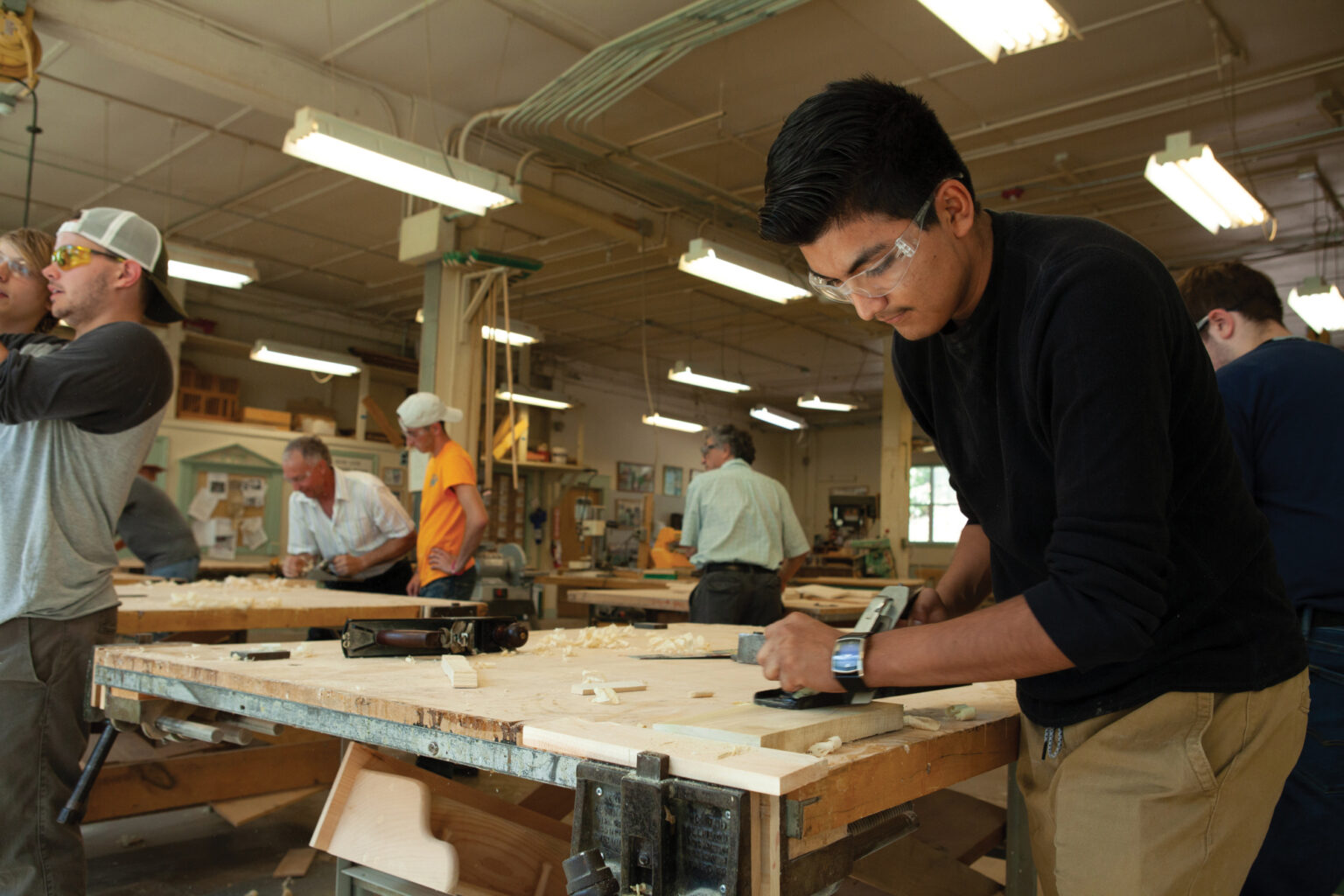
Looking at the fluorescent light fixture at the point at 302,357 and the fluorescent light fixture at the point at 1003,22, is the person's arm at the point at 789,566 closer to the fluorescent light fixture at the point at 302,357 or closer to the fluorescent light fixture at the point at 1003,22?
the fluorescent light fixture at the point at 1003,22

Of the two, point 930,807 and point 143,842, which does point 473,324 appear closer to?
point 143,842

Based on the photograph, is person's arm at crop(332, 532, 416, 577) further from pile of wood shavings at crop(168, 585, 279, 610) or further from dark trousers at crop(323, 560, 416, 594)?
pile of wood shavings at crop(168, 585, 279, 610)

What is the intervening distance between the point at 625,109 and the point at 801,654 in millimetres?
5635

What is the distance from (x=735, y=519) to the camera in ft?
14.5

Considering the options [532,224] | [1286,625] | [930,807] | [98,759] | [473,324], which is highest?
[532,224]

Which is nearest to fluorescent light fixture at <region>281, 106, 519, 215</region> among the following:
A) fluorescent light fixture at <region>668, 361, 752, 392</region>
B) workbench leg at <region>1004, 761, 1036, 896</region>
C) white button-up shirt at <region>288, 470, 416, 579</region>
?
white button-up shirt at <region>288, 470, 416, 579</region>

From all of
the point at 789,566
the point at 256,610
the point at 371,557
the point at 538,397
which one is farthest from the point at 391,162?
the point at 538,397

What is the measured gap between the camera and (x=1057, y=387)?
95cm

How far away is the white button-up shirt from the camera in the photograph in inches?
167

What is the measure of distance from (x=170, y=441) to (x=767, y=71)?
6.45 meters

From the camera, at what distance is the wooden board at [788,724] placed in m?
0.91

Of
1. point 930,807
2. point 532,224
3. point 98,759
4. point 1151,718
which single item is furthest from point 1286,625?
point 532,224

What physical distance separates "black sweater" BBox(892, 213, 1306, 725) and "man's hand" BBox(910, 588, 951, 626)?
0.23 meters

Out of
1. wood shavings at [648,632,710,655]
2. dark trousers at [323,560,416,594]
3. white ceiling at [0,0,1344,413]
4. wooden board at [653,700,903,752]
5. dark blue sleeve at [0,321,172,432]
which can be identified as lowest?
dark trousers at [323,560,416,594]
